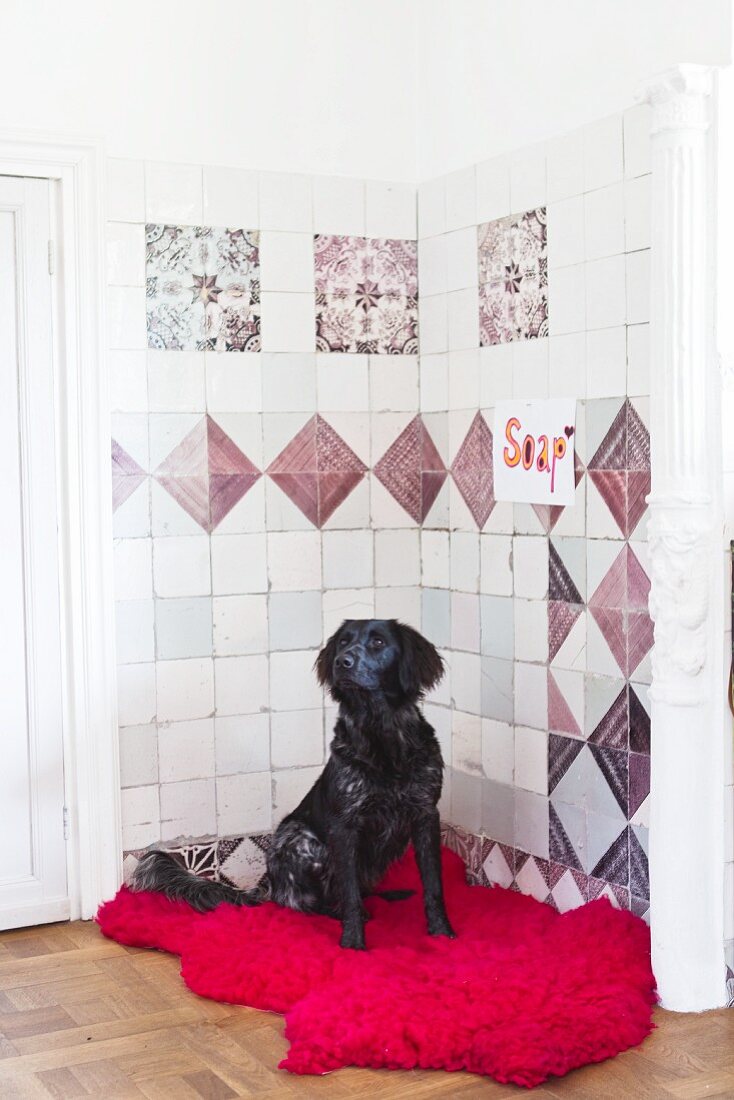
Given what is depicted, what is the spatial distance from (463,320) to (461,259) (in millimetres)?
169

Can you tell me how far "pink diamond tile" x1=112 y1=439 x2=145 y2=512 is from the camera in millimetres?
3590

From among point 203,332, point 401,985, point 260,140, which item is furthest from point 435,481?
point 401,985

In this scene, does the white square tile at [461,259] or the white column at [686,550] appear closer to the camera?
the white column at [686,550]

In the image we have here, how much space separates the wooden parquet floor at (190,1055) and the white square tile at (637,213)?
174 cm

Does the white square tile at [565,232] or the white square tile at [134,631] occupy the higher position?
the white square tile at [565,232]

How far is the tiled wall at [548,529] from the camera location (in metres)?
3.20

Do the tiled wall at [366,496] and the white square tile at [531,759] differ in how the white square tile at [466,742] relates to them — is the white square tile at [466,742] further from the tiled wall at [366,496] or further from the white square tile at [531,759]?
the white square tile at [531,759]

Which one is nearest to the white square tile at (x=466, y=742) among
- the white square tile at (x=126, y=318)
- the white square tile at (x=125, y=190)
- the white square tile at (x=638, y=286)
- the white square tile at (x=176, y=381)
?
the white square tile at (x=176, y=381)

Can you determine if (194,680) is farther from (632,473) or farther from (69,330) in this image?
(632,473)

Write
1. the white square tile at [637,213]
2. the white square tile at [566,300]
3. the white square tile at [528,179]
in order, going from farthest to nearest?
the white square tile at [528,179] < the white square tile at [566,300] < the white square tile at [637,213]

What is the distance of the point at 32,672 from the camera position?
3.58 meters

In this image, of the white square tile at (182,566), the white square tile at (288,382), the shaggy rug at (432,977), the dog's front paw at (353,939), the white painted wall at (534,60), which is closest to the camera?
the shaggy rug at (432,977)

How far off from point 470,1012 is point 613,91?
6.92 feet

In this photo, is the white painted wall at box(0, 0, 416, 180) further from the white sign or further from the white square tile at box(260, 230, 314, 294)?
the white sign
